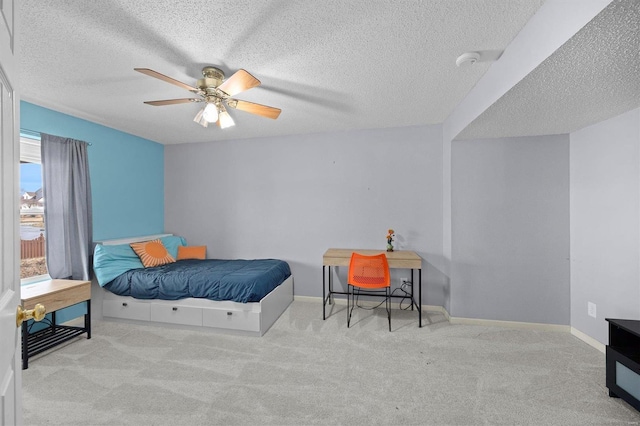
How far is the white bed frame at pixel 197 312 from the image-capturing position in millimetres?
2730

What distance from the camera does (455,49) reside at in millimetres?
1811

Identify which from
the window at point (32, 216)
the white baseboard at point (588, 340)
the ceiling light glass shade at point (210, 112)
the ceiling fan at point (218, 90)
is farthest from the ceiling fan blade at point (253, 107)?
the white baseboard at point (588, 340)

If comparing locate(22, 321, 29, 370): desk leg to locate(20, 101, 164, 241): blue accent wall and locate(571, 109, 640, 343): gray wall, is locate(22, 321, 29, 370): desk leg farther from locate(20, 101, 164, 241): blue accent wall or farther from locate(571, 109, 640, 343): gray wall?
locate(571, 109, 640, 343): gray wall

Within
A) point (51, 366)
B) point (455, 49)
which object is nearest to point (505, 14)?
point (455, 49)

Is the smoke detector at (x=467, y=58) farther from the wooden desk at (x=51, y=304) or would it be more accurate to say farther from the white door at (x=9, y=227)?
the wooden desk at (x=51, y=304)

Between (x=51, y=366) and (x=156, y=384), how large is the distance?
100 centimetres

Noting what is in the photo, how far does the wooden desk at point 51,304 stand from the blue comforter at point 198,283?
1.32 feet

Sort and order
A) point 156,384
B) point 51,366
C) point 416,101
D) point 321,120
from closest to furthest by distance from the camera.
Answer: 1. point 156,384
2. point 51,366
3. point 416,101
4. point 321,120

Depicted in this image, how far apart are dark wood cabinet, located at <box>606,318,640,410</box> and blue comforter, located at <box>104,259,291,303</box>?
275cm

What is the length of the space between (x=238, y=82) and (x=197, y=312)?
2.28 metres

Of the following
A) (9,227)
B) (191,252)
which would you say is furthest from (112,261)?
(9,227)

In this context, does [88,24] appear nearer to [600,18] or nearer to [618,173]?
[600,18]

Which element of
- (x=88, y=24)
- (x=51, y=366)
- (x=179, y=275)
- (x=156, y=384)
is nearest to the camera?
(x=88, y=24)

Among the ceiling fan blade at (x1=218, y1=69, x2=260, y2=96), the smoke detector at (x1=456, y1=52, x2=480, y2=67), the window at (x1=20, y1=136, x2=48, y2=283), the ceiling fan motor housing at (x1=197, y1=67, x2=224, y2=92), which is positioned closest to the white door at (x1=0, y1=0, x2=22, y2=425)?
the ceiling fan blade at (x1=218, y1=69, x2=260, y2=96)
